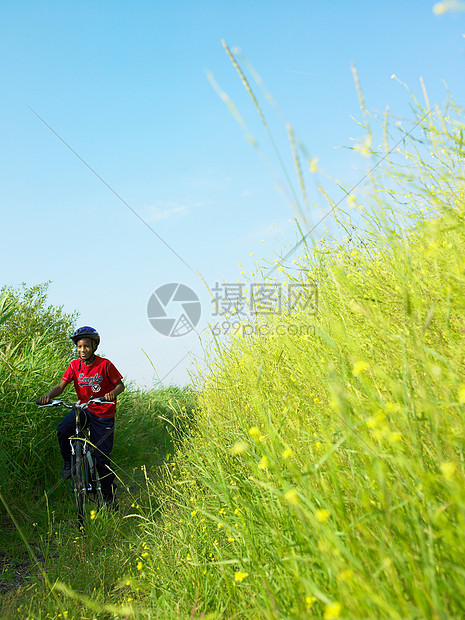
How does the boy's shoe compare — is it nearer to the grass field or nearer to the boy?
the boy

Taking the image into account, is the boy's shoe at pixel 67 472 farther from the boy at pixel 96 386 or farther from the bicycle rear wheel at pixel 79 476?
the boy at pixel 96 386

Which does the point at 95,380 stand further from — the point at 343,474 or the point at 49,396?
the point at 343,474

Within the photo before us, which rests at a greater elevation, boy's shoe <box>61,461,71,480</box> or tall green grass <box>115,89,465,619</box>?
tall green grass <box>115,89,465,619</box>

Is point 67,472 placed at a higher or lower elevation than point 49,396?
lower

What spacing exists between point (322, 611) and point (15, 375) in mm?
5732

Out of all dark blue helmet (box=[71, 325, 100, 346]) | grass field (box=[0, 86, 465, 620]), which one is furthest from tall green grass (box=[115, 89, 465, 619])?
dark blue helmet (box=[71, 325, 100, 346])

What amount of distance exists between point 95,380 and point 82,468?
108 cm

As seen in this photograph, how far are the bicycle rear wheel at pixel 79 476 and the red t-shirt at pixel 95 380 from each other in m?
0.55

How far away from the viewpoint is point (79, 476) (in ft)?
16.6

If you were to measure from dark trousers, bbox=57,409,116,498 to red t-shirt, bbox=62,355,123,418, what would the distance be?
104 millimetres

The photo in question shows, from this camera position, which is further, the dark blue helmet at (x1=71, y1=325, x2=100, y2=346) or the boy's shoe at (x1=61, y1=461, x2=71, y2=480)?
the dark blue helmet at (x1=71, y1=325, x2=100, y2=346)

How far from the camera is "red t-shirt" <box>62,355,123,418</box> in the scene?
5641 millimetres

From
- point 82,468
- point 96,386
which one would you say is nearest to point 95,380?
point 96,386

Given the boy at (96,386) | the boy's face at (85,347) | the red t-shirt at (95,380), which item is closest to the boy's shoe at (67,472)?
the boy at (96,386)
